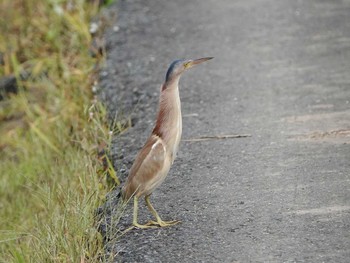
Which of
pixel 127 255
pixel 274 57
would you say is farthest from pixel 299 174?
pixel 274 57

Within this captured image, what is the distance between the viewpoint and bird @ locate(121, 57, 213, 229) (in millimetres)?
4879

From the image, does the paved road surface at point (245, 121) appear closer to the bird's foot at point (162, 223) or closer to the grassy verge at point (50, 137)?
the bird's foot at point (162, 223)

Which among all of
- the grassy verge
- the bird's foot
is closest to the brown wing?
the bird's foot

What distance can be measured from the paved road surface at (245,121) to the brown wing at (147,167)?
0.78 feet

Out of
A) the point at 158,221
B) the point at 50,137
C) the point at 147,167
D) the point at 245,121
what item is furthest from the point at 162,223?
the point at 50,137

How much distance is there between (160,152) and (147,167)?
10 centimetres

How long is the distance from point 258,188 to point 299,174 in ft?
0.95

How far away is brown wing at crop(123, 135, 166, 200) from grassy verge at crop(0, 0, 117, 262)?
0.30m

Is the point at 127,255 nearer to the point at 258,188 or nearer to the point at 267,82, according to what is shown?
the point at 258,188

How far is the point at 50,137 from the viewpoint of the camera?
7602 mm

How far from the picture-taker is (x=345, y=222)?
187 inches

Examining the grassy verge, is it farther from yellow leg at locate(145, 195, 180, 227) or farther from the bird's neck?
the bird's neck

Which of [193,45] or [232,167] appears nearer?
[232,167]

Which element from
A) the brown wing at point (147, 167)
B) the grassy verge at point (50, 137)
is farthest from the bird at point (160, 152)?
the grassy verge at point (50, 137)
